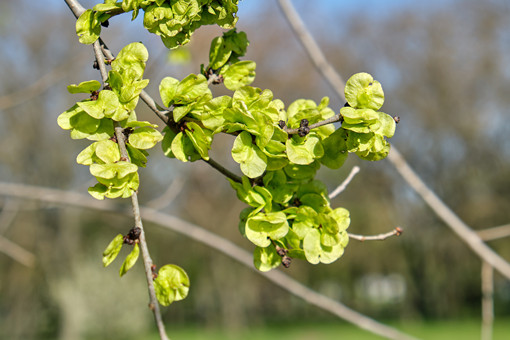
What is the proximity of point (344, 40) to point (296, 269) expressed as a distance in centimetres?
1091

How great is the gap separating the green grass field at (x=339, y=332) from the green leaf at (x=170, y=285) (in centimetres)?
1775

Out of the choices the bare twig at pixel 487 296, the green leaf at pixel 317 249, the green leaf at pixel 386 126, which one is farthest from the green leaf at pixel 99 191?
the bare twig at pixel 487 296

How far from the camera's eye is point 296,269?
24.0m

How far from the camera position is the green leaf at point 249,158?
845mm

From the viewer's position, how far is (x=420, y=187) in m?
1.82

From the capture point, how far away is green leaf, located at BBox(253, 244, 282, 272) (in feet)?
3.04

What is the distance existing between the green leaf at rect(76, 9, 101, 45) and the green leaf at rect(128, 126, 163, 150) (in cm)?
18

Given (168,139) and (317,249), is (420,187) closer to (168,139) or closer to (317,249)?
(317,249)

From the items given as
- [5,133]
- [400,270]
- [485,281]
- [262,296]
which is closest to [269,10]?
[5,133]

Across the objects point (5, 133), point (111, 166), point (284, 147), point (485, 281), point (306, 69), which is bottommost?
point (111, 166)

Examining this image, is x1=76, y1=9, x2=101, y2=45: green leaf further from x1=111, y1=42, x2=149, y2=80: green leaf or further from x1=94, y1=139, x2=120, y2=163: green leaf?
x1=94, y1=139, x2=120, y2=163: green leaf

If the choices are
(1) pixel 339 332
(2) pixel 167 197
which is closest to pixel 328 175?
(1) pixel 339 332

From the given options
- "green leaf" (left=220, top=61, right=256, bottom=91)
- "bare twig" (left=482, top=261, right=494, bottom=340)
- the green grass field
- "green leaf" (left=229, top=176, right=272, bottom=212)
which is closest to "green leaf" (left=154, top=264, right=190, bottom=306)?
"green leaf" (left=229, top=176, right=272, bottom=212)

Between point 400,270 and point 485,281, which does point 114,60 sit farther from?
point 400,270
